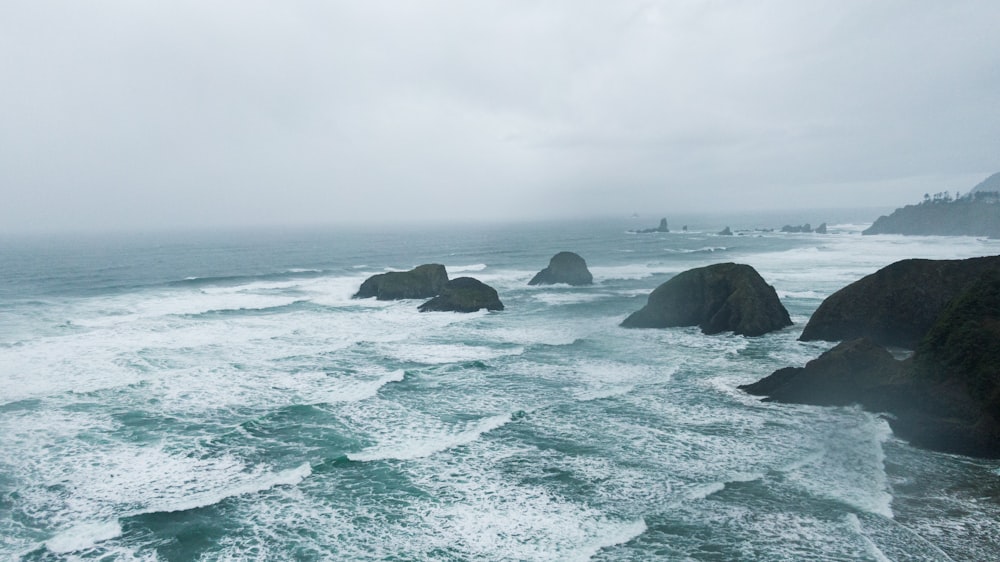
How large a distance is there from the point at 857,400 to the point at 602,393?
10.7 m

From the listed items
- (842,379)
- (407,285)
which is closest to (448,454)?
(842,379)

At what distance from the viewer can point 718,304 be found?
1517 inches

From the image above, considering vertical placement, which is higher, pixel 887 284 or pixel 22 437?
pixel 887 284

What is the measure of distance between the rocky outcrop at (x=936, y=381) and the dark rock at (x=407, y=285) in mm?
34748

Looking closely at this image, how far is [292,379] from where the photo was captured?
28.6m

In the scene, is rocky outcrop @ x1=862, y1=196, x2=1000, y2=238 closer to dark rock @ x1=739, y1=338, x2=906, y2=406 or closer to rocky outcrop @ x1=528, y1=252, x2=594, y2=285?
rocky outcrop @ x1=528, y1=252, x2=594, y2=285

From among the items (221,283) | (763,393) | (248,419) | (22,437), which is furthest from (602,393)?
(221,283)

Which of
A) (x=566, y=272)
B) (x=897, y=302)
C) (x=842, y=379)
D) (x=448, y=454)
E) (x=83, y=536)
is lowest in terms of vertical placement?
(x=83, y=536)

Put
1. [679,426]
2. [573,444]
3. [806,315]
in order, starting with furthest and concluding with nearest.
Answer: [806,315]
[679,426]
[573,444]

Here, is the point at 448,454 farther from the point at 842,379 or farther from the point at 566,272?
the point at 566,272

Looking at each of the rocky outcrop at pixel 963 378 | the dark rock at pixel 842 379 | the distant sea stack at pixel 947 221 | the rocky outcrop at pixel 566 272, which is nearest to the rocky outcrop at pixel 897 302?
the dark rock at pixel 842 379

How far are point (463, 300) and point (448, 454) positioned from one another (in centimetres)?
2912

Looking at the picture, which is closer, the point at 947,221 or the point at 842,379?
the point at 842,379

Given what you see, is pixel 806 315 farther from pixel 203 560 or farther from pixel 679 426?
pixel 203 560
